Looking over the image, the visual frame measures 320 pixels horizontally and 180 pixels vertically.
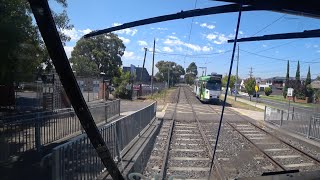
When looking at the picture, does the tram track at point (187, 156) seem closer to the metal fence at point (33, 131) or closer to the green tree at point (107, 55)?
the metal fence at point (33, 131)

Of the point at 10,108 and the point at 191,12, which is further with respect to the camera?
the point at 10,108

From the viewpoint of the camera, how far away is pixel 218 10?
308 cm

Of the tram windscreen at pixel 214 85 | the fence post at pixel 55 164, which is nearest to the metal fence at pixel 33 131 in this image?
the fence post at pixel 55 164

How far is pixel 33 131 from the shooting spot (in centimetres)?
1143

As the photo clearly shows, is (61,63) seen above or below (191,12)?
below

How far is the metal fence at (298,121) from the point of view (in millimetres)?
18312

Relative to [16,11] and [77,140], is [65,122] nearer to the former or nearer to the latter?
[16,11]

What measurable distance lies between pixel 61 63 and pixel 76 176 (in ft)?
15.4

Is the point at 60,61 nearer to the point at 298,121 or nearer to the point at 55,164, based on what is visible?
the point at 55,164

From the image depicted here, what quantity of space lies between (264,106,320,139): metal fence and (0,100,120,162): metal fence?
35.6ft

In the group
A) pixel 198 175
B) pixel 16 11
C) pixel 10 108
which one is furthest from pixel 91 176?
pixel 10 108

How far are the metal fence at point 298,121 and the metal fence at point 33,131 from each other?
35.6 ft

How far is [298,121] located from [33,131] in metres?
14.6

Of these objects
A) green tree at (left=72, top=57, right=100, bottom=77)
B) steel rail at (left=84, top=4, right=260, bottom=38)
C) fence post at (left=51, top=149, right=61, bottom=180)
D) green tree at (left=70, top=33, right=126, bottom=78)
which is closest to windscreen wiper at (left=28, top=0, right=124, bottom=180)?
steel rail at (left=84, top=4, right=260, bottom=38)
